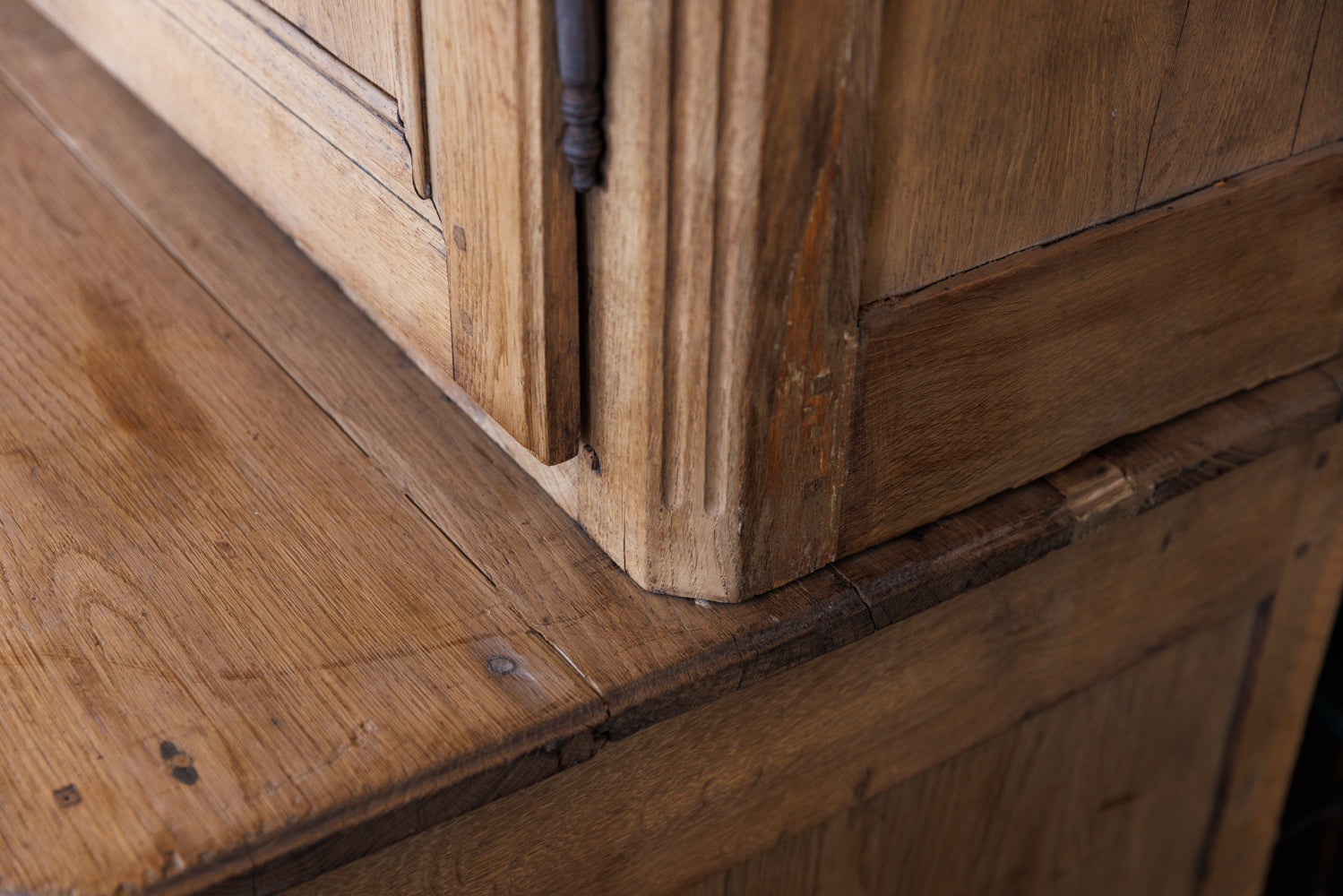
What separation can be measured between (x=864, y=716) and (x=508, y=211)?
14.5 inches

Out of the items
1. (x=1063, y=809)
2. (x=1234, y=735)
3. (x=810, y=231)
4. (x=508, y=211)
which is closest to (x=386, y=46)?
(x=508, y=211)

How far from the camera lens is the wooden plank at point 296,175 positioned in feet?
2.25

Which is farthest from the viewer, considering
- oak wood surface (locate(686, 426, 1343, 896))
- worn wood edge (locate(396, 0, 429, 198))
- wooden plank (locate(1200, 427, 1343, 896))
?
wooden plank (locate(1200, 427, 1343, 896))

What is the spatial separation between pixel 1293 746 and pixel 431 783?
0.85 meters

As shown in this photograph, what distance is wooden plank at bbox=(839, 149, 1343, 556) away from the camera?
2.05ft

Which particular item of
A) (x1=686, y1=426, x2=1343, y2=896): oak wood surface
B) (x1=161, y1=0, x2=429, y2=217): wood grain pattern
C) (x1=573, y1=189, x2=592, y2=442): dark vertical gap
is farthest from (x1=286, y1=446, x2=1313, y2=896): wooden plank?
(x1=161, y1=0, x2=429, y2=217): wood grain pattern

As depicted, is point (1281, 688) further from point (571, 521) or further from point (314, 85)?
point (314, 85)

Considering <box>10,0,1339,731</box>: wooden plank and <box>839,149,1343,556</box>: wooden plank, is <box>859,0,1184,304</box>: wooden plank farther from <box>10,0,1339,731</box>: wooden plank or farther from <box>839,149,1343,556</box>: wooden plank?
<box>10,0,1339,731</box>: wooden plank

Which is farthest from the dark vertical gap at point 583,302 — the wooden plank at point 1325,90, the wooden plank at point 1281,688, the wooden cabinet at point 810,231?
the wooden plank at point 1281,688

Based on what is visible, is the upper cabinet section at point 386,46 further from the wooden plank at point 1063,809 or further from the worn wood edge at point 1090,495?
the wooden plank at point 1063,809

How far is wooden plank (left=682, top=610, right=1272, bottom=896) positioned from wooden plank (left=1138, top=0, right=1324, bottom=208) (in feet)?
1.26

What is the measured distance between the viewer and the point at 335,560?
647 mm

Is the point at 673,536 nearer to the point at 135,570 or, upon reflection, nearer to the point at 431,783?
the point at 431,783

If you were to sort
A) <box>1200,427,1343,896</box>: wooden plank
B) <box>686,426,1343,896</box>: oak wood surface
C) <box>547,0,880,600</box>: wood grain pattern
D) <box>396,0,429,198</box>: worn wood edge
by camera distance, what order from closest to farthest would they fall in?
<box>547,0,880,600</box>: wood grain pattern, <box>396,0,429,198</box>: worn wood edge, <box>686,426,1343,896</box>: oak wood surface, <box>1200,427,1343,896</box>: wooden plank
